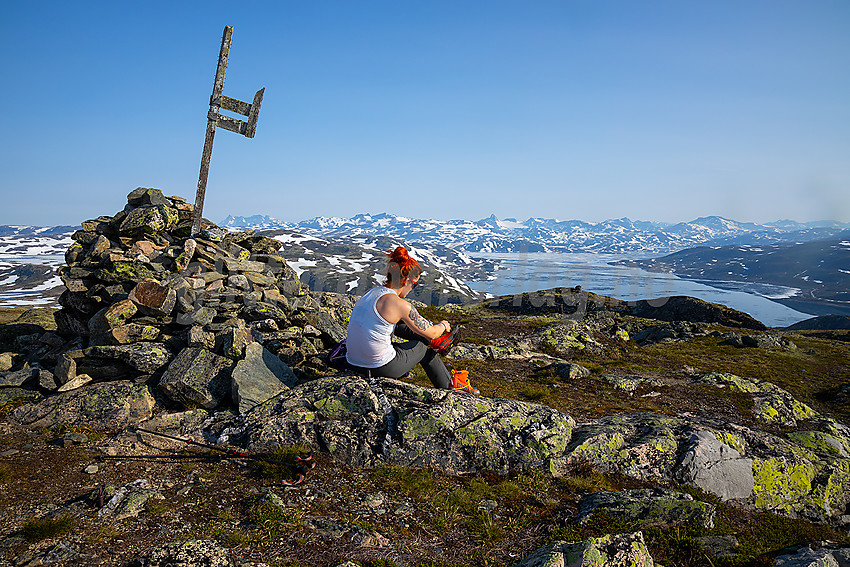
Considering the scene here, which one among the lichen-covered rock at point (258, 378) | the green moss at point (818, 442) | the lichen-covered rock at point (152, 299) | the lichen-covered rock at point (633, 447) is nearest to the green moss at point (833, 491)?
the green moss at point (818, 442)

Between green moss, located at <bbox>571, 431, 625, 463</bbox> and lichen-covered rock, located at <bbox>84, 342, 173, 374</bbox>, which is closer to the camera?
green moss, located at <bbox>571, 431, 625, 463</bbox>

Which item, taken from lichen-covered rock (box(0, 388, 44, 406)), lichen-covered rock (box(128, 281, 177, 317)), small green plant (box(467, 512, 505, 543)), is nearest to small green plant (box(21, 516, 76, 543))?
lichen-covered rock (box(0, 388, 44, 406))

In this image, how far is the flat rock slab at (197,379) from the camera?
9844mm

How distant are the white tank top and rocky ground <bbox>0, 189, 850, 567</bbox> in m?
0.55

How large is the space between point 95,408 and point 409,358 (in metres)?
7.33

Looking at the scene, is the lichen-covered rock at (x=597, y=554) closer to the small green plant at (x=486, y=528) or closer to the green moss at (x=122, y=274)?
the small green plant at (x=486, y=528)

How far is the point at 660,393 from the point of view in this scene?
1816 centimetres

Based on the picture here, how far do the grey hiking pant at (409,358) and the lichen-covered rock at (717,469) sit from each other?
561 centimetres

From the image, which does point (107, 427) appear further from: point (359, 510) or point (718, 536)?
point (718, 536)

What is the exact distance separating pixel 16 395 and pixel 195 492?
712 centimetres

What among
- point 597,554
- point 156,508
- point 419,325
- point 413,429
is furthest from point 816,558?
point 156,508

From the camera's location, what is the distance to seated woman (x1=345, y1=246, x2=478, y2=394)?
346 inches

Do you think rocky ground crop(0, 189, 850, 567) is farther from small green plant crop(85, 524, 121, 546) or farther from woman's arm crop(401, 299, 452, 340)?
woman's arm crop(401, 299, 452, 340)

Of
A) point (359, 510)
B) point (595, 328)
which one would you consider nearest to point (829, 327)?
point (595, 328)
